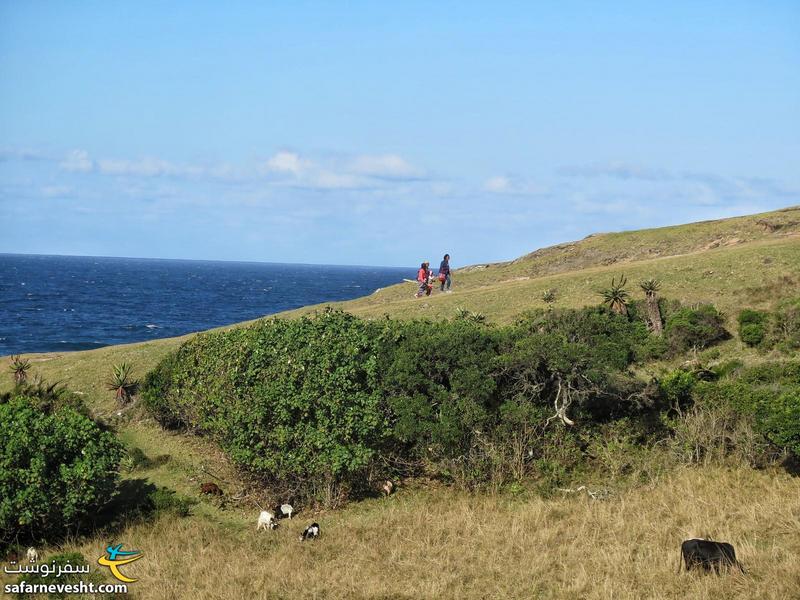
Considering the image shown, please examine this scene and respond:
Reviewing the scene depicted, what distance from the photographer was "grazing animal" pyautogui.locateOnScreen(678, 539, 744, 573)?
11.8 metres

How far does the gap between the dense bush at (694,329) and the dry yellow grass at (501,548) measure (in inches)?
596

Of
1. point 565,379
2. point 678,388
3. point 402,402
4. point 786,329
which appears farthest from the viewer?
point 786,329

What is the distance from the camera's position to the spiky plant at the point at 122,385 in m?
30.3

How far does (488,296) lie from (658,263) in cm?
1195

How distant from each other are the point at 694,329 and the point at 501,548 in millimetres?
21719

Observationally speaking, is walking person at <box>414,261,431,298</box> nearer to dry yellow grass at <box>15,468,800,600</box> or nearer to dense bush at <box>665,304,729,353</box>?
dense bush at <box>665,304,729,353</box>

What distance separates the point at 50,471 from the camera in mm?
16047

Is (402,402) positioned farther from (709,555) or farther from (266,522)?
(709,555)

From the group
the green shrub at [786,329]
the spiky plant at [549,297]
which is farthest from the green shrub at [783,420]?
the spiky plant at [549,297]

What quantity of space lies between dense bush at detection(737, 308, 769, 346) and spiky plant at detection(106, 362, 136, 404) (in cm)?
2658

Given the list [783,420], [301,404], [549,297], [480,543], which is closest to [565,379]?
[783,420]

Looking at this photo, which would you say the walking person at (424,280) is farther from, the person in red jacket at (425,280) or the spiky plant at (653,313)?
the spiky plant at (653,313)

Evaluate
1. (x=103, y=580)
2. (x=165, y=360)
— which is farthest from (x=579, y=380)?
(x=165, y=360)

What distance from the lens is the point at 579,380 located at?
1905cm
